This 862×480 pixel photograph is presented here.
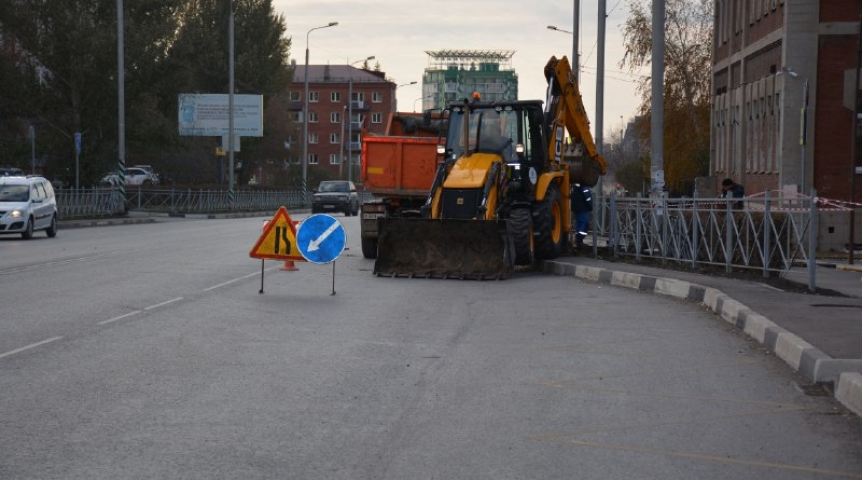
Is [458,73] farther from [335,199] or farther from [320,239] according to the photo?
[320,239]

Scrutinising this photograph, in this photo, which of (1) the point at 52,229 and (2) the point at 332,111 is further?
(2) the point at 332,111

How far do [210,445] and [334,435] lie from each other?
73 centimetres

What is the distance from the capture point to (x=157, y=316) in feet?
45.2

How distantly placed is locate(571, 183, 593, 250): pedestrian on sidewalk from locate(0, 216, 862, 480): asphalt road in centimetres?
1053

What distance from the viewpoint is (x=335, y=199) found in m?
61.9

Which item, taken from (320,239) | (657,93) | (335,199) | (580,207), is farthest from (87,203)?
(320,239)

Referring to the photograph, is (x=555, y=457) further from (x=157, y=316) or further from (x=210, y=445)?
(x=157, y=316)

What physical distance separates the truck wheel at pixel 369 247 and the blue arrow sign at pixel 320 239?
302 inches

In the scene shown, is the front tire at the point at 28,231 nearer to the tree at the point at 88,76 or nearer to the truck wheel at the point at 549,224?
the truck wheel at the point at 549,224

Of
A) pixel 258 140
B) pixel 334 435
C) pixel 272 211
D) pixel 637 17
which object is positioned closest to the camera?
pixel 334 435

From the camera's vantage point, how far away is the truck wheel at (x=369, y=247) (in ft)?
82.2

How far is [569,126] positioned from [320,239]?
30.7 ft

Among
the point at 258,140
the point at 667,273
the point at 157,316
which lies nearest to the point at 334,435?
the point at 157,316

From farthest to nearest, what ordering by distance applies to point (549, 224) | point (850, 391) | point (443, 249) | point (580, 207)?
point (580, 207)
point (549, 224)
point (443, 249)
point (850, 391)
